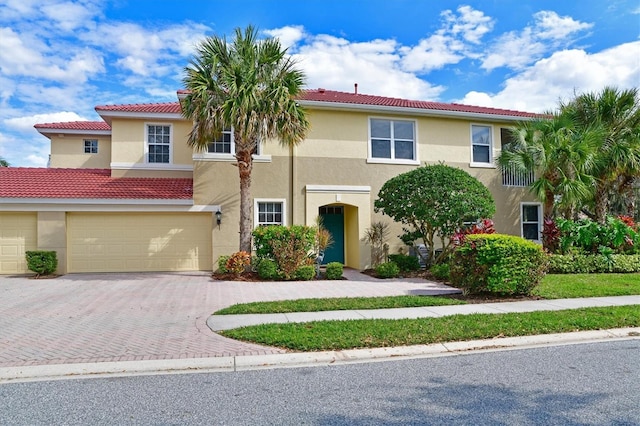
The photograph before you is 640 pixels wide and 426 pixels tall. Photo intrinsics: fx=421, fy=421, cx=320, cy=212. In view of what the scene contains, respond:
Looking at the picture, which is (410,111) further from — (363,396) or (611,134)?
(363,396)

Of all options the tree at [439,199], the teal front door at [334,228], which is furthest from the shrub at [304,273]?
the teal front door at [334,228]

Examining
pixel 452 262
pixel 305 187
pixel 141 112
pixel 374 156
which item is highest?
pixel 141 112

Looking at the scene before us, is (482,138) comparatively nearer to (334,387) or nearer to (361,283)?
(361,283)

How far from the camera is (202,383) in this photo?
495 centimetres

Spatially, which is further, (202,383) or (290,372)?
(290,372)

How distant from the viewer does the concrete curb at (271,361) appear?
5.27m

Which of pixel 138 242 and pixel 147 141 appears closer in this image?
pixel 138 242

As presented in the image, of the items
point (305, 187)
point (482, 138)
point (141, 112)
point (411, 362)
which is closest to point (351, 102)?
point (305, 187)

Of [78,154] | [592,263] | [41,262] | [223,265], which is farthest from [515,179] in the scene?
[78,154]

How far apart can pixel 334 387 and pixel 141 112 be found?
51.1 ft

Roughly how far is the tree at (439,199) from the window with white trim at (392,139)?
3143mm

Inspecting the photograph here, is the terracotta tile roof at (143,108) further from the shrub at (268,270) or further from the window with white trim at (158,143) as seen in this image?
the shrub at (268,270)

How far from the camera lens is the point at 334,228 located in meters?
17.7

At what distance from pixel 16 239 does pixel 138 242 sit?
13.5 feet
